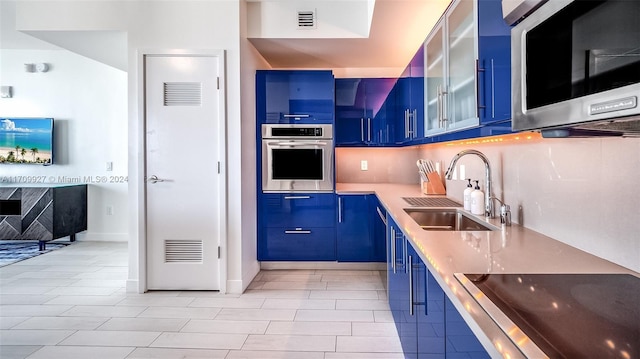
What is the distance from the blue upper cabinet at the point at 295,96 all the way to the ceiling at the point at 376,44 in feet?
0.88

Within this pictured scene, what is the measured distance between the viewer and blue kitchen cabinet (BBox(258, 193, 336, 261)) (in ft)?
12.0

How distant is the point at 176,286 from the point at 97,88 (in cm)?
363

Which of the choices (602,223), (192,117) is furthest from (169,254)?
(602,223)

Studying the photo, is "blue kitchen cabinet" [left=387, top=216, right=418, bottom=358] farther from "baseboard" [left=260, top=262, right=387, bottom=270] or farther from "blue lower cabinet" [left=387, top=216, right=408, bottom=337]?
"baseboard" [left=260, top=262, right=387, bottom=270]

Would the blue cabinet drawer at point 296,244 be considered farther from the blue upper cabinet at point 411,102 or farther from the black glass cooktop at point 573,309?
the black glass cooktop at point 573,309

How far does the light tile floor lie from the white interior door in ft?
0.87

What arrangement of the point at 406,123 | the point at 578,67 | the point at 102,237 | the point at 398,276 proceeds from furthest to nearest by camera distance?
the point at 102,237 < the point at 406,123 < the point at 398,276 < the point at 578,67

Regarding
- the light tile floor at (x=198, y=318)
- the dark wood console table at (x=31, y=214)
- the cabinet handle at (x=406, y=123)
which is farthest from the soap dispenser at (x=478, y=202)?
the dark wood console table at (x=31, y=214)

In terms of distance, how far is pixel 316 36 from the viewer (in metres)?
3.30

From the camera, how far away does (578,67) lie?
0.71 metres

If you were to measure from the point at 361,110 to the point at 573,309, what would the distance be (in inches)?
132

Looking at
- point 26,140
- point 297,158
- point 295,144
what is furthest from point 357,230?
point 26,140

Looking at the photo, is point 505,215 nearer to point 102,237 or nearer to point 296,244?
point 296,244

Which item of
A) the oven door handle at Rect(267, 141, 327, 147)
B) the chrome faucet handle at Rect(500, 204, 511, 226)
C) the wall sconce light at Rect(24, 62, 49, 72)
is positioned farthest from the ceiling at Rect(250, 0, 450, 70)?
the wall sconce light at Rect(24, 62, 49, 72)
